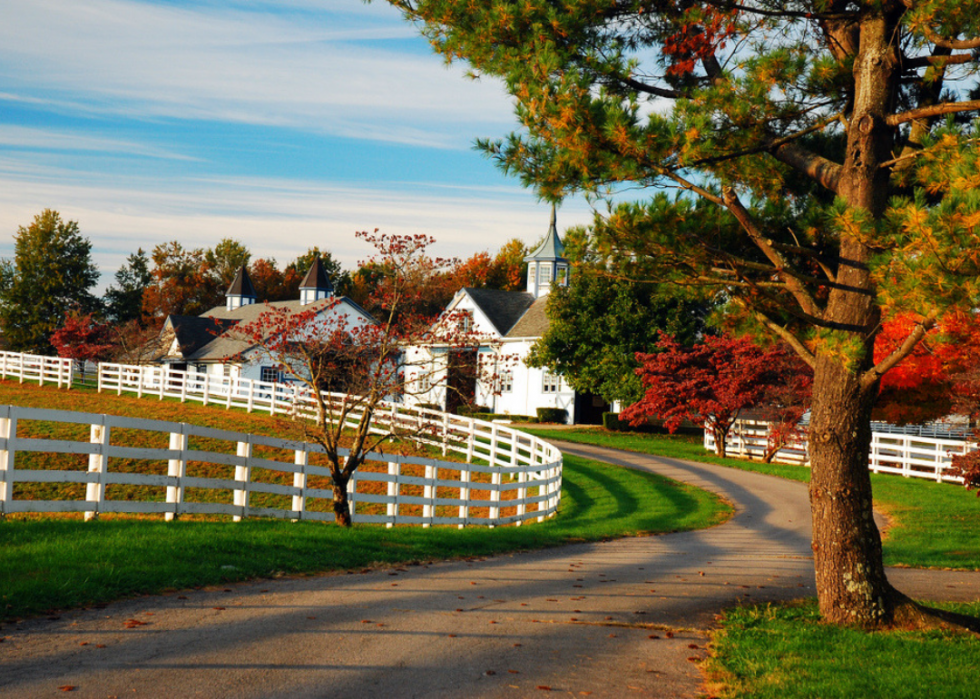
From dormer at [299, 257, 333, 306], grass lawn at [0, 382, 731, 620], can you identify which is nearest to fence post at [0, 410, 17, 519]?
grass lawn at [0, 382, 731, 620]

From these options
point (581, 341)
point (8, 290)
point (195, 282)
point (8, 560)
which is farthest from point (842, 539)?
point (195, 282)

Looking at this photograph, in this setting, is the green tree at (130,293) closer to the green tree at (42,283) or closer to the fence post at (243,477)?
the green tree at (42,283)

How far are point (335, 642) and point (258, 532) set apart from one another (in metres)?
A: 4.25

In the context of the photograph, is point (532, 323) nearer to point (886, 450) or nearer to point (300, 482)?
point (886, 450)

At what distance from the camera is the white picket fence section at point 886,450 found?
27.9 metres

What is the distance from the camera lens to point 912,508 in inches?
802

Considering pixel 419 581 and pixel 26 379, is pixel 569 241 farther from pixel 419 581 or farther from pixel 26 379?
pixel 26 379

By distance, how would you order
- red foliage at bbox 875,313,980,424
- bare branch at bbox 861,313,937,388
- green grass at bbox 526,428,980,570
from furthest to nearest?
red foliage at bbox 875,313,980,424 → green grass at bbox 526,428,980,570 → bare branch at bbox 861,313,937,388

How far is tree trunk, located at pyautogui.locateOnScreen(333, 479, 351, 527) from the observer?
41.6 feet

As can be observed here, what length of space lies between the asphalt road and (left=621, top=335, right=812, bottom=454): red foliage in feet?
58.8

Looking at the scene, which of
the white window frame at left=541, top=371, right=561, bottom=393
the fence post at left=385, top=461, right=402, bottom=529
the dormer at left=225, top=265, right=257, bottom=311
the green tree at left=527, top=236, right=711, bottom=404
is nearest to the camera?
the fence post at left=385, top=461, right=402, bottom=529

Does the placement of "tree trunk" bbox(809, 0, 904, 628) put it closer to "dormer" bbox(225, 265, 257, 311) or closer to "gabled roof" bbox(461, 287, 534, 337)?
"gabled roof" bbox(461, 287, 534, 337)

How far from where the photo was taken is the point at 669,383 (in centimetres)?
3112

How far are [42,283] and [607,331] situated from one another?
5107cm
